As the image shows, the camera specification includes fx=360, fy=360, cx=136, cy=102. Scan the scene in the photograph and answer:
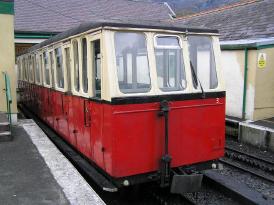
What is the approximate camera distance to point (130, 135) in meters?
4.86

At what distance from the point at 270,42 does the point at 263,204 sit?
6.10 m

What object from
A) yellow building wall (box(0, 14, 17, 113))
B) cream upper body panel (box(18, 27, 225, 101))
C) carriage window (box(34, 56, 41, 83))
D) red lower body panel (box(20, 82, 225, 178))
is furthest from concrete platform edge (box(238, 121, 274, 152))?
yellow building wall (box(0, 14, 17, 113))

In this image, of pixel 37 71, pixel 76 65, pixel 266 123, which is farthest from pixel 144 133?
pixel 37 71

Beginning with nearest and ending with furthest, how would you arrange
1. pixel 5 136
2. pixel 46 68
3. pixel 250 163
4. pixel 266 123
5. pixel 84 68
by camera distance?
pixel 84 68 → pixel 5 136 → pixel 250 163 → pixel 46 68 → pixel 266 123

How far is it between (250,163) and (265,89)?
3.24 metres

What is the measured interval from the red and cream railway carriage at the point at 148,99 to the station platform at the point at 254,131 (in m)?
3.70

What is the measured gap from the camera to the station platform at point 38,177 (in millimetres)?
4492

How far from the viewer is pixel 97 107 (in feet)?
16.8

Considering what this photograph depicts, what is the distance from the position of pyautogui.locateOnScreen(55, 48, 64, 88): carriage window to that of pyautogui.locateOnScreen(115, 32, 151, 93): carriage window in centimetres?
220

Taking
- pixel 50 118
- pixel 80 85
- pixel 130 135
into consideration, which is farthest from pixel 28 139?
pixel 130 135

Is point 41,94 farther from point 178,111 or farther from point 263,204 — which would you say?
point 263,204

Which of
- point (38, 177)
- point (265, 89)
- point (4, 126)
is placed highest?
point (265, 89)

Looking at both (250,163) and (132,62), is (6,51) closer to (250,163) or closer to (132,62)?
(132,62)

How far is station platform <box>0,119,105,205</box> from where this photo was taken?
14.7 feet
